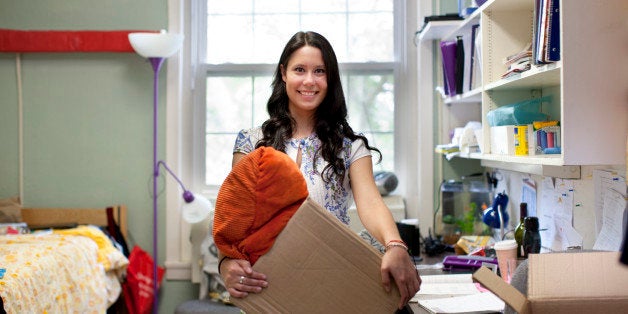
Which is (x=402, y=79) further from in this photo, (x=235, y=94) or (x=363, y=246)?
(x=363, y=246)

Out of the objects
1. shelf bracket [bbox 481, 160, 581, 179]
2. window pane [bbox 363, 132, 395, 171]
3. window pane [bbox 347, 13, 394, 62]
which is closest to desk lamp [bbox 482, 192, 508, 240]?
shelf bracket [bbox 481, 160, 581, 179]

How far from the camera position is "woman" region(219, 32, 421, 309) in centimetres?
175

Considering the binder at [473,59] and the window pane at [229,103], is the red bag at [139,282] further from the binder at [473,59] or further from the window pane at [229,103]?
the binder at [473,59]

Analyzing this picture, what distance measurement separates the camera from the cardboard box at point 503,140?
2.17 meters

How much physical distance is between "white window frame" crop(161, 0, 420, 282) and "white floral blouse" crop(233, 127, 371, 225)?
74.5 inches

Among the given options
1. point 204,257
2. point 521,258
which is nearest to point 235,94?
point 204,257

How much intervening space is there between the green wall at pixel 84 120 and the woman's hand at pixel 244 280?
2.43 meters

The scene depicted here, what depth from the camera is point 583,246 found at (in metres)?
2.14

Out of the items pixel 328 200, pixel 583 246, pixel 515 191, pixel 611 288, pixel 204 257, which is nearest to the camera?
pixel 611 288

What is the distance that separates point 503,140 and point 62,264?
1.92 meters

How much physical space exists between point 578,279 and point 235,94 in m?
2.92

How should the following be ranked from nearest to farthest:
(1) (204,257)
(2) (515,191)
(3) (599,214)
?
(3) (599,214) < (2) (515,191) < (1) (204,257)

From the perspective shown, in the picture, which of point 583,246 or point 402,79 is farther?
point 402,79

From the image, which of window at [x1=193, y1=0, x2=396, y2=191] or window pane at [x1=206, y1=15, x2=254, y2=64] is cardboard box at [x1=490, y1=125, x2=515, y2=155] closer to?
window at [x1=193, y1=0, x2=396, y2=191]
